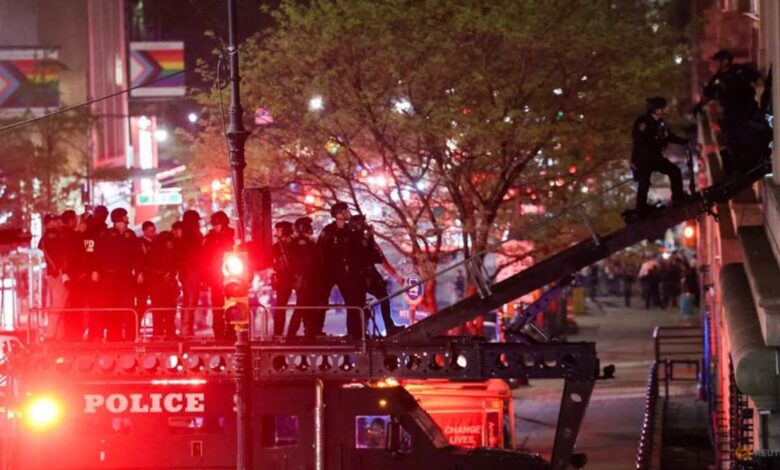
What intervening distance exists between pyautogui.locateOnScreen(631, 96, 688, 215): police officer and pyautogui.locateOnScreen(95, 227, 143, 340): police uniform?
559 cm

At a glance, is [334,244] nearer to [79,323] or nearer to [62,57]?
[79,323]

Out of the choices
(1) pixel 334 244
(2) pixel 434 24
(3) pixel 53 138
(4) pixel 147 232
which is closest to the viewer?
(1) pixel 334 244

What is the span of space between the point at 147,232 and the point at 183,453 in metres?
3.49

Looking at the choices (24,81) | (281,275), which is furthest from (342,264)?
(24,81)

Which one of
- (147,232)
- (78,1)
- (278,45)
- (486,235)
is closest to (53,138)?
(78,1)

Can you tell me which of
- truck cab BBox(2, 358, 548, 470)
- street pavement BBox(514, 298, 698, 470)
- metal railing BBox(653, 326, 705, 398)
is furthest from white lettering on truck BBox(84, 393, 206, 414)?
metal railing BBox(653, 326, 705, 398)

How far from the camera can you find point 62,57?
40.0m

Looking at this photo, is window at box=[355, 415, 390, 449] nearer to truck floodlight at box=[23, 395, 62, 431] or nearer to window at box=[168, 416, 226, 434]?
window at box=[168, 416, 226, 434]

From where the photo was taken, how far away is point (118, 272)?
51.7 ft

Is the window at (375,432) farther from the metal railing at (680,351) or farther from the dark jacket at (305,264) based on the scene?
the metal railing at (680,351)

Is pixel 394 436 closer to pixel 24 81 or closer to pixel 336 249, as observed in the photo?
pixel 336 249

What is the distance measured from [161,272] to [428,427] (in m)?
3.90

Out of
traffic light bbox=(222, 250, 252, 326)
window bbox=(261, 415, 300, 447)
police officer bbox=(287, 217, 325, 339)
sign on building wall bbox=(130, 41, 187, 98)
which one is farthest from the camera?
sign on building wall bbox=(130, 41, 187, 98)

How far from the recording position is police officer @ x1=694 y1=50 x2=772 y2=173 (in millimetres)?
15102
